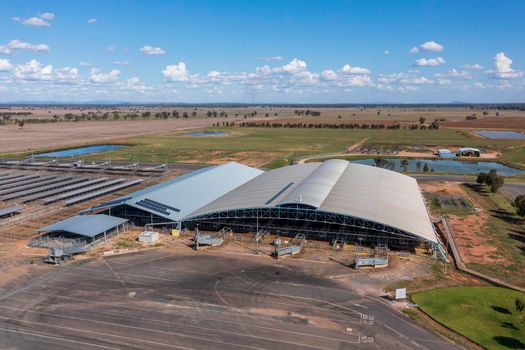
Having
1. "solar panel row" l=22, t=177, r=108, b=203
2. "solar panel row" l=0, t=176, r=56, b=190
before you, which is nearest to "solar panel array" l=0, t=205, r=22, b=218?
"solar panel row" l=22, t=177, r=108, b=203

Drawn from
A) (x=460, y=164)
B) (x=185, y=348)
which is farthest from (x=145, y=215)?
(x=460, y=164)

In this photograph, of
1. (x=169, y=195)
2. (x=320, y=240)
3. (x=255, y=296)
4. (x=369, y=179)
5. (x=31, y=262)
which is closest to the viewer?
(x=255, y=296)

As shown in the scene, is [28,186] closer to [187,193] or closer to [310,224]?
[187,193]

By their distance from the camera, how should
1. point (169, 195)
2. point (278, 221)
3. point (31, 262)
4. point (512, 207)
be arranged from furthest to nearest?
point (512, 207), point (169, 195), point (278, 221), point (31, 262)

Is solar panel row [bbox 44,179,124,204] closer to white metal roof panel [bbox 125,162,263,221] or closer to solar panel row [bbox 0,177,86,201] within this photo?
solar panel row [bbox 0,177,86,201]

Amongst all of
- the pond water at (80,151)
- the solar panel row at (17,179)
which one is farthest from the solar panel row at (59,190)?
the pond water at (80,151)

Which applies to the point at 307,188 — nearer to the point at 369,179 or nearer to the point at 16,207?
the point at 369,179
